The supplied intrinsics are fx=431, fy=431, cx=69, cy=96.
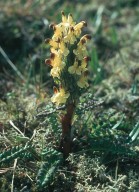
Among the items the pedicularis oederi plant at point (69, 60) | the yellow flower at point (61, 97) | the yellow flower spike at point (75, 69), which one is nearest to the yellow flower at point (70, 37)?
the pedicularis oederi plant at point (69, 60)

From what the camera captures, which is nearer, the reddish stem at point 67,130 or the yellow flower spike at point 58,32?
the yellow flower spike at point 58,32

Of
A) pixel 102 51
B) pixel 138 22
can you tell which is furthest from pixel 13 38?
pixel 138 22

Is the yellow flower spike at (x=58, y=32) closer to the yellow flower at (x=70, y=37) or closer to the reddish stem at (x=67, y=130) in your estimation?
the yellow flower at (x=70, y=37)

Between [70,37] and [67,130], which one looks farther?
[67,130]

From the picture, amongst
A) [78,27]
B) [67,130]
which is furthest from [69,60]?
[67,130]

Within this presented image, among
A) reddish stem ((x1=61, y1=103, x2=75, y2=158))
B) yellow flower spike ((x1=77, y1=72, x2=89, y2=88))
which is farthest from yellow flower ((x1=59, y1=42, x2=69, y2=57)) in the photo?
reddish stem ((x1=61, y1=103, x2=75, y2=158))

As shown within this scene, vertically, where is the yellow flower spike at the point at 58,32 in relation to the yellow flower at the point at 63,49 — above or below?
above

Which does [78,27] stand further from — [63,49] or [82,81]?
[82,81]

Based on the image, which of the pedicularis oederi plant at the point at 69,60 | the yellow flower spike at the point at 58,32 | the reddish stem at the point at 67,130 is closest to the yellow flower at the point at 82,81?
the pedicularis oederi plant at the point at 69,60

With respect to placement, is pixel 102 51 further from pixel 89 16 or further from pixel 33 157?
pixel 33 157

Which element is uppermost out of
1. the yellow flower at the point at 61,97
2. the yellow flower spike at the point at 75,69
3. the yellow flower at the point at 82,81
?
the yellow flower spike at the point at 75,69
